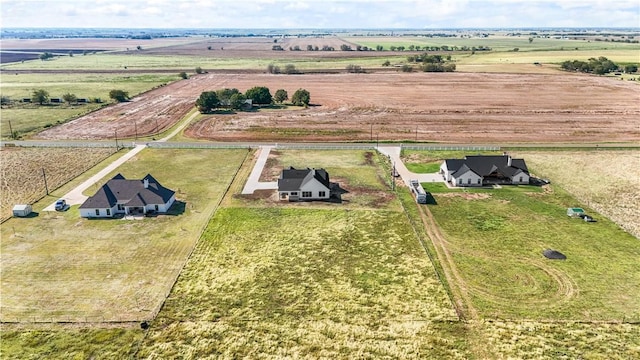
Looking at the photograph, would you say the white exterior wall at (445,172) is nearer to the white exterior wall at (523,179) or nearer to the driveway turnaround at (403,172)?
the driveway turnaround at (403,172)

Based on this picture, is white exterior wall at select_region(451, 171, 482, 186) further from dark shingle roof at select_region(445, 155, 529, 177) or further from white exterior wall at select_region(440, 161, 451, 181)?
white exterior wall at select_region(440, 161, 451, 181)

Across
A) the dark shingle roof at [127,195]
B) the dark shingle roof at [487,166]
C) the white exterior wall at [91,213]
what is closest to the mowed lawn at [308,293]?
the dark shingle roof at [127,195]

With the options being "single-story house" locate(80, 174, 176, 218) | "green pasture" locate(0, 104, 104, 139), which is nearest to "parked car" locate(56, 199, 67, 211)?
"single-story house" locate(80, 174, 176, 218)

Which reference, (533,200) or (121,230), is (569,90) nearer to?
(533,200)

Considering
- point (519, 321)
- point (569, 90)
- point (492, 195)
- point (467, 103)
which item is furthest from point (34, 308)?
point (569, 90)

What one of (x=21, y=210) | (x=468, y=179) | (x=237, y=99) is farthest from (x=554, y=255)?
(x=237, y=99)

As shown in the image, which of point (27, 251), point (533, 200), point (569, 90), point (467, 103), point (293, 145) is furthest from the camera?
point (569, 90)
